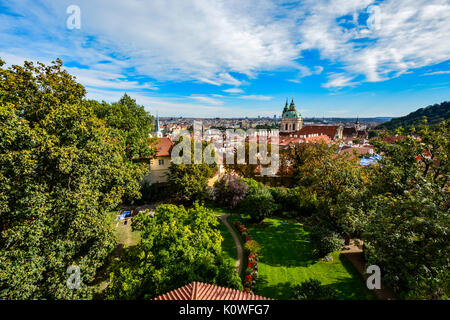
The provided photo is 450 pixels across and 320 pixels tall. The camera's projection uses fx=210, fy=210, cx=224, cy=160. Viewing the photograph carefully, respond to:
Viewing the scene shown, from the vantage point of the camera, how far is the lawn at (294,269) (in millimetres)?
13406

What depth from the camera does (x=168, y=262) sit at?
410 inches

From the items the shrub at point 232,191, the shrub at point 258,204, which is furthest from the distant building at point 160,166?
the shrub at point 258,204

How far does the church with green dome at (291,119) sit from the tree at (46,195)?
106 m

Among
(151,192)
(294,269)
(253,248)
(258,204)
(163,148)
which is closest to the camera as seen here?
(294,269)

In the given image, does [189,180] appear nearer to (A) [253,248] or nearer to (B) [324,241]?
(A) [253,248]

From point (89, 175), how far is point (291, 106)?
112m

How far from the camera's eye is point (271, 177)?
31375 millimetres

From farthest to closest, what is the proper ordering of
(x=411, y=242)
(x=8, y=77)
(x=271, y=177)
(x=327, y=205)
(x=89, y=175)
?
1. (x=271, y=177)
2. (x=327, y=205)
3. (x=8, y=77)
4. (x=89, y=175)
5. (x=411, y=242)

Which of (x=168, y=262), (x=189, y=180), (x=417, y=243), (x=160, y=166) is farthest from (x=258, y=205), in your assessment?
(x=160, y=166)

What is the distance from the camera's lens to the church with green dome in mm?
108056

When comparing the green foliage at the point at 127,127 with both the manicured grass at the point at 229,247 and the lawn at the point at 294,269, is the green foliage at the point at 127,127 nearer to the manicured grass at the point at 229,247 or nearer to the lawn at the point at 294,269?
the manicured grass at the point at 229,247

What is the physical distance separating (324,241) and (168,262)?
37.3 ft

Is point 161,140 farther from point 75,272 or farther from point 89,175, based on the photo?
point 75,272
